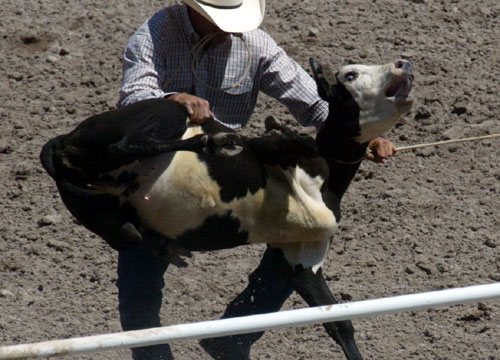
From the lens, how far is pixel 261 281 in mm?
3604

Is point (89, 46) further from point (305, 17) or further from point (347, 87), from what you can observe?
point (347, 87)

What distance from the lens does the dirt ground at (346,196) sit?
4.21m

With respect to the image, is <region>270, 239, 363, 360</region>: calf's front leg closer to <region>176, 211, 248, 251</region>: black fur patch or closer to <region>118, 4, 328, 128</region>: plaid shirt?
<region>176, 211, 248, 251</region>: black fur patch

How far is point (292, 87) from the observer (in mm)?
3582

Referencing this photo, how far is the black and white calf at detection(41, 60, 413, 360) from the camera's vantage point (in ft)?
9.87

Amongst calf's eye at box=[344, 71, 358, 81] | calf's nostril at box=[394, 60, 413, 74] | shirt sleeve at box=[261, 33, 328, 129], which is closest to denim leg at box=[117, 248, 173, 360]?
shirt sleeve at box=[261, 33, 328, 129]

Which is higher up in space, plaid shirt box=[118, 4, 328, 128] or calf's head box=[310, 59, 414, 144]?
calf's head box=[310, 59, 414, 144]

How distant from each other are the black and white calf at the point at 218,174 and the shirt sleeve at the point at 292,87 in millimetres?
302

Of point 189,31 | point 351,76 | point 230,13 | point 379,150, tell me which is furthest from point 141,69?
point 379,150

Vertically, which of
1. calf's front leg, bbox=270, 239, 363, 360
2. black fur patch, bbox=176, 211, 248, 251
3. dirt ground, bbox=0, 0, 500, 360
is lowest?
dirt ground, bbox=0, 0, 500, 360

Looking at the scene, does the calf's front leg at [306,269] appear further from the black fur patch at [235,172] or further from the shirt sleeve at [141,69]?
the shirt sleeve at [141,69]

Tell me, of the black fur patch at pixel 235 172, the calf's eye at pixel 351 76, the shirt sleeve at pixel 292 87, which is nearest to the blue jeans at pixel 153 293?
the black fur patch at pixel 235 172

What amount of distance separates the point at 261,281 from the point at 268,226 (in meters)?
0.46

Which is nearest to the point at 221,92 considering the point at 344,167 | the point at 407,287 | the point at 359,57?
the point at 344,167
